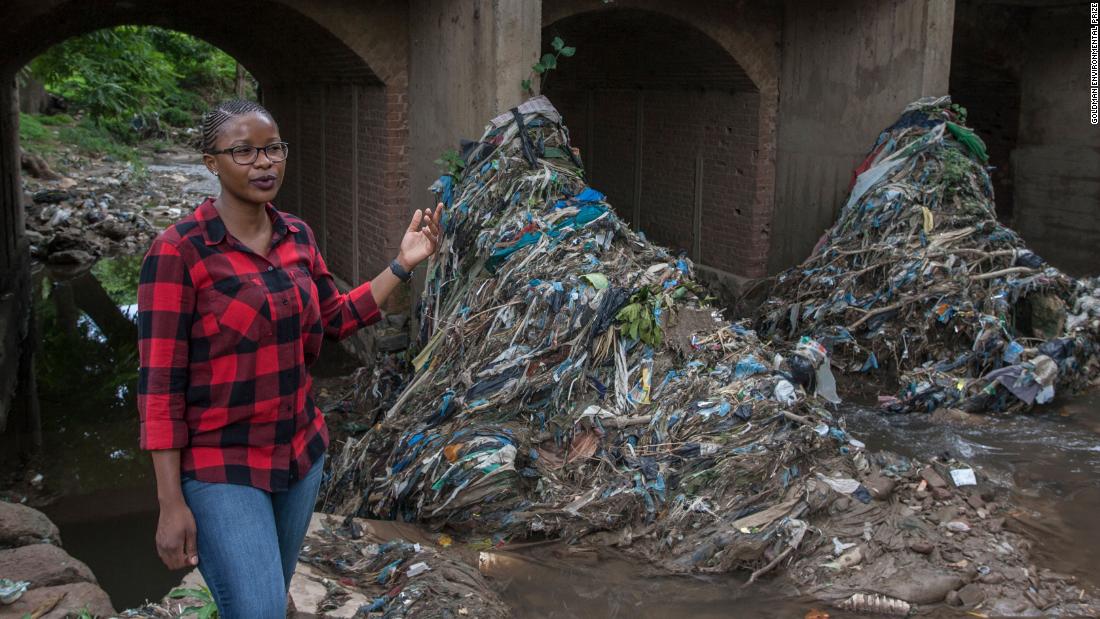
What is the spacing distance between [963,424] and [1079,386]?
53.5 inches

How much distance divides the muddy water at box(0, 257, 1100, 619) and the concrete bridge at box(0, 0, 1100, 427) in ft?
2.86

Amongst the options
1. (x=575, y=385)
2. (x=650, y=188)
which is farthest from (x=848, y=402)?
(x=650, y=188)

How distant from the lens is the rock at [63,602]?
3.35 meters

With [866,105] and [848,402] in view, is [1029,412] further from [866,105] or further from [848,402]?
[866,105]

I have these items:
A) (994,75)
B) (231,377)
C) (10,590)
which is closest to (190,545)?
(231,377)

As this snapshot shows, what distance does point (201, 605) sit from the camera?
11.2ft

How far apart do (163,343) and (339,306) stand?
613 millimetres

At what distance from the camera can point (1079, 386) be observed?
725 cm

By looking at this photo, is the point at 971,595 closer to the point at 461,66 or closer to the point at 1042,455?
the point at 1042,455

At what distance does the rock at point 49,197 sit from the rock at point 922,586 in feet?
57.3

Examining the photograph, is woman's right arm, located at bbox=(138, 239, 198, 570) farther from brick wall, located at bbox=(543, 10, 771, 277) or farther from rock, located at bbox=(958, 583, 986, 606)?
brick wall, located at bbox=(543, 10, 771, 277)

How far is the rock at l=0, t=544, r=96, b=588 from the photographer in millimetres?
3562

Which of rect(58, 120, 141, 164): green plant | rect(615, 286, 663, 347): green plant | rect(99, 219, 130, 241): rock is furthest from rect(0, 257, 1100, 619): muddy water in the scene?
rect(58, 120, 141, 164): green plant

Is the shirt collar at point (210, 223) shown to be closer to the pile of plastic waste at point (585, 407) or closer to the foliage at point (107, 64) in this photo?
the pile of plastic waste at point (585, 407)
